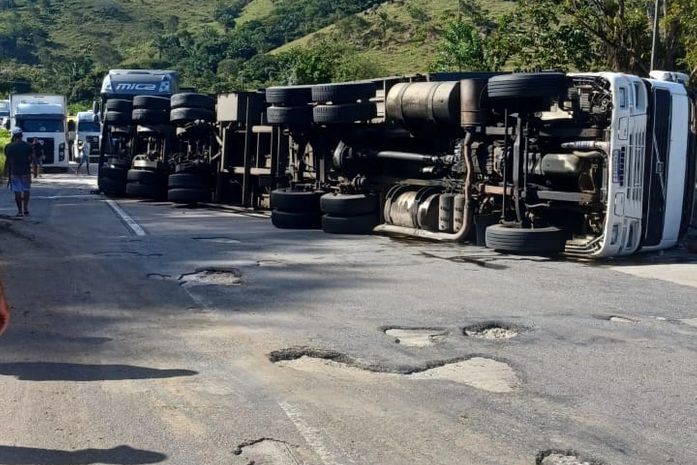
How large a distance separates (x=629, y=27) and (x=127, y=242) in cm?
1509

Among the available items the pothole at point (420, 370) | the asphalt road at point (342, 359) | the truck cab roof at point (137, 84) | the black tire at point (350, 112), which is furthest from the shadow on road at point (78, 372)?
the truck cab roof at point (137, 84)

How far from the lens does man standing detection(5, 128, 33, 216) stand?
19.0m

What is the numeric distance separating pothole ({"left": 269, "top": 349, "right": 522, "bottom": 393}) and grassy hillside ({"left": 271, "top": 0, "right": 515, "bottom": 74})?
166ft

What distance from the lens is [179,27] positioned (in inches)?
4628

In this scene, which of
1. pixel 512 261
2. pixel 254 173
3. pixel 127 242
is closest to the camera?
pixel 512 261

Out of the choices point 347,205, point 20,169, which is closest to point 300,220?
point 347,205

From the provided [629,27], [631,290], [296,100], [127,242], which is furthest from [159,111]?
[631,290]

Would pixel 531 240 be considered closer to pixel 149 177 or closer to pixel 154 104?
pixel 149 177

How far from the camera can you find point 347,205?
15.6m

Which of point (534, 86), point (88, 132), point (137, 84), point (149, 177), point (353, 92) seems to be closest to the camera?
point (534, 86)

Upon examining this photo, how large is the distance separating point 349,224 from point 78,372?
900 cm

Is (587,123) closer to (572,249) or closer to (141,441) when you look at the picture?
(572,249)

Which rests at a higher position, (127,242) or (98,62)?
(98,62)

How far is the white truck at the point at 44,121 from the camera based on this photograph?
1658 inches
